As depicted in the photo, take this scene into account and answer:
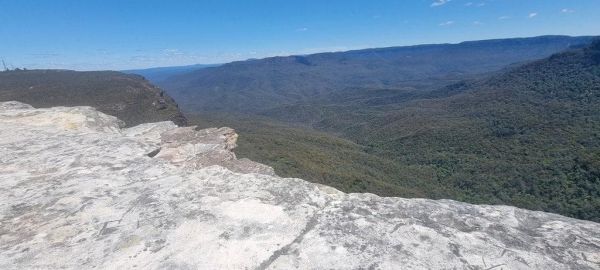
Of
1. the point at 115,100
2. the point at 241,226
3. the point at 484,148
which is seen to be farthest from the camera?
the point at 484,148

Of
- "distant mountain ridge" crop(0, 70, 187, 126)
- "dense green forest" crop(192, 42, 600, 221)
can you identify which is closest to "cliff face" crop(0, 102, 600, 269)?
"dense green forest" crop(192, 42, 600, 221)

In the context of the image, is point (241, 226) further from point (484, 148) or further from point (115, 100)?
point (484, 148)

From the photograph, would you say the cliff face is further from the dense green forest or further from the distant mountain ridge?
the distant mountain ridge

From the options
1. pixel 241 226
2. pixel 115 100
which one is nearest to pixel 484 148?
pixel 115 100

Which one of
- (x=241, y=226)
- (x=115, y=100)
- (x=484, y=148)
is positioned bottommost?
(x=484, y=148)

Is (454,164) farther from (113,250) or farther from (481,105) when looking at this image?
(113,250)

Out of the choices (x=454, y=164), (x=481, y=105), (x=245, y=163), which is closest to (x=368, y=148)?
(x=454, y=164)
